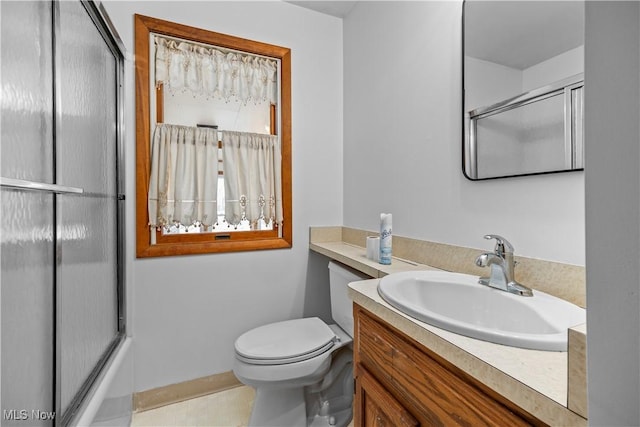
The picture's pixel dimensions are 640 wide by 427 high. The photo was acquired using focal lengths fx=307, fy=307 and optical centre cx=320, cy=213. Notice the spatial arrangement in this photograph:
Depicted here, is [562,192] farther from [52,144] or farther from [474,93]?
[52,144]

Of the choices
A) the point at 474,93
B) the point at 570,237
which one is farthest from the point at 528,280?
the point at 474,93

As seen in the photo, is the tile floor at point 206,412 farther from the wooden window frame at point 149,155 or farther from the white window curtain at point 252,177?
the white window curtain at point 252,177

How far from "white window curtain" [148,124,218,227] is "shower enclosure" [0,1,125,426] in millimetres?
236

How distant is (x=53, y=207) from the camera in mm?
940

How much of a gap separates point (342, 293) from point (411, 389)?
841mm

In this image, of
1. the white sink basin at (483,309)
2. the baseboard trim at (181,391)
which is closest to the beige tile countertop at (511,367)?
the white sink basin at (483,309)

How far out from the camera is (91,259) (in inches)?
48.4

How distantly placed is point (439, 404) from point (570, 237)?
0.58 meters

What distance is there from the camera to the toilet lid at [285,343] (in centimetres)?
125

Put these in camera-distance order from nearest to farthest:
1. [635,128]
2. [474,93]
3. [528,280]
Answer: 1. [635,128]
2. [528,280]
3. [474,93]

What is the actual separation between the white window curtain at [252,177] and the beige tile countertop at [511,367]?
Result: 115cm

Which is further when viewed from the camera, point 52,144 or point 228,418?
point 228,418

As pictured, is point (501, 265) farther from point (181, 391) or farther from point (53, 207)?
point (181, 391)

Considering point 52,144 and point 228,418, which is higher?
point 52,144
